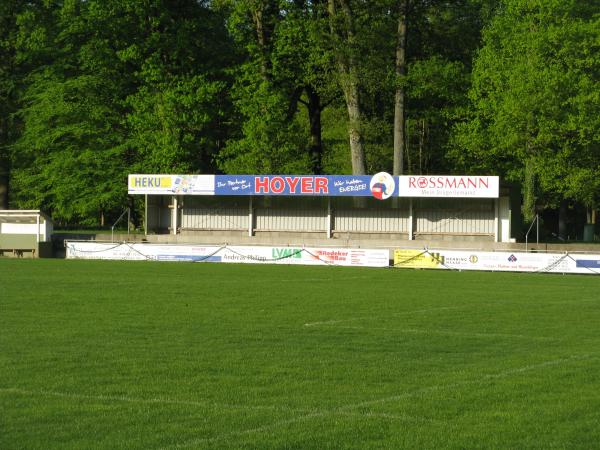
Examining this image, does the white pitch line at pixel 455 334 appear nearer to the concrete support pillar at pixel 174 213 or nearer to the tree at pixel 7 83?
the concrete support pillar at pixel 174 213

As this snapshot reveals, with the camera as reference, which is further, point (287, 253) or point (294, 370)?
point (287, 253)

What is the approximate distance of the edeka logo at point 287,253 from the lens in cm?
4721

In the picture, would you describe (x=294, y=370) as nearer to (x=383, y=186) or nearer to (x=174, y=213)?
(x=383, y=186)

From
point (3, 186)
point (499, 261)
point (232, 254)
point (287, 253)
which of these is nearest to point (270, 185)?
point (232, 254)

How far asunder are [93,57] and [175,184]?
16.0 metres

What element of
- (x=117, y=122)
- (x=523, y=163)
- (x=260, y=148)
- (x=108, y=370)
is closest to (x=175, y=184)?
(x=260, y=148)

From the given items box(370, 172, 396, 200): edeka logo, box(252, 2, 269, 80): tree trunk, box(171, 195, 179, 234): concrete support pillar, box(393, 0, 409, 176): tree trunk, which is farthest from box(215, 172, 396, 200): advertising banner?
box(252, 2, 269, 80): tree trunk

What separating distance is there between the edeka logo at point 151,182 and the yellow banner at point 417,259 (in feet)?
49.8

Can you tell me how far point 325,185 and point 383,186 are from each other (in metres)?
3.11

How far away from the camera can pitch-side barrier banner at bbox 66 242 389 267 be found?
46.2 m

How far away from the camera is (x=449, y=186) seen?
49812mm

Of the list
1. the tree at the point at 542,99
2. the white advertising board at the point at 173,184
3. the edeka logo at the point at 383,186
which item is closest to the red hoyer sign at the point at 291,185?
the edeka logo at the point at 383,186

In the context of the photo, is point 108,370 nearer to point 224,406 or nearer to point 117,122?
point 224,406

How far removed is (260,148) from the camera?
62500 mm
